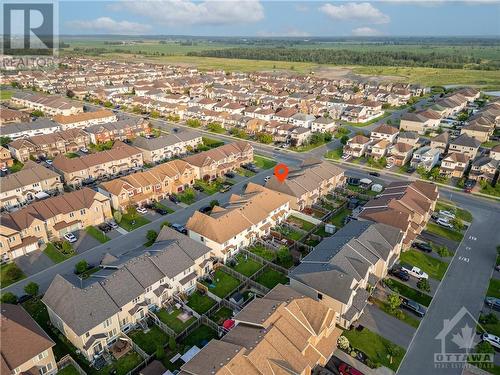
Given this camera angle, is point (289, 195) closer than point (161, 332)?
No

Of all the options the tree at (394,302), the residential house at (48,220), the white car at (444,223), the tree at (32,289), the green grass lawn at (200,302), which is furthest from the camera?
the white car at (444,223)

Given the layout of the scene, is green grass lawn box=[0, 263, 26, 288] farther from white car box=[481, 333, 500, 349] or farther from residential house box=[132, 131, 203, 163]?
white car box=[481, 333, 500, 349]

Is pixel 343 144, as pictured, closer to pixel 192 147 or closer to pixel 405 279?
pixel 192 147

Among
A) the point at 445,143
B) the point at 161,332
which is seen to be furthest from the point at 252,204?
the point at 445,143

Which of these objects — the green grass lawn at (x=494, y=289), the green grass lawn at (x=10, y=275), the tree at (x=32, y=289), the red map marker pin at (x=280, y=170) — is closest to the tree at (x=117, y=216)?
the green grass lawn at (x=10, y=275)

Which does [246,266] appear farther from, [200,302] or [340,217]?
[340,217]

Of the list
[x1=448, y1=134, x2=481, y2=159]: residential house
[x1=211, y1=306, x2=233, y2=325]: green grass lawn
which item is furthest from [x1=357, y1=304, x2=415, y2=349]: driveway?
[x1=448, y1=134, x2=481, y2=159]: residential house

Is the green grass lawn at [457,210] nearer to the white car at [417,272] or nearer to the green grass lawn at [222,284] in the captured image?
the white car at [417,272]
